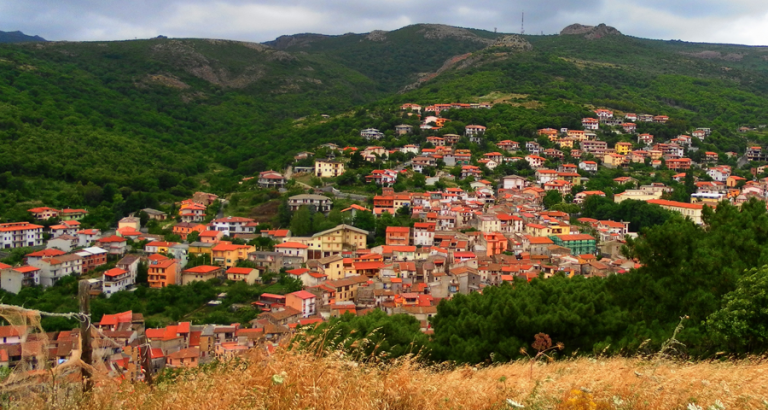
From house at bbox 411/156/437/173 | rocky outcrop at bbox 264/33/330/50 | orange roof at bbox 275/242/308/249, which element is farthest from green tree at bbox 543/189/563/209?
rocky outcrop at bbox 264/33/330/50

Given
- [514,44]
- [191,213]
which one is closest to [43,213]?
[191,213]

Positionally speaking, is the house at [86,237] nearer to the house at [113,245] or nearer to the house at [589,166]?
the house at [113,245]

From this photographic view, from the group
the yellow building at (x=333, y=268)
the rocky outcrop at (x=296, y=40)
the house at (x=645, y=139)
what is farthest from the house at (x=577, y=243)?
the rocky outcrop at (x=296, y=40)

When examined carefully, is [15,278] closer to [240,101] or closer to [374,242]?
[374,242]

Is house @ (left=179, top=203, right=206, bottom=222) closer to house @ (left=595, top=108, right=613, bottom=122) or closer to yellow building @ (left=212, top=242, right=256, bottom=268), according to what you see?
yellow building @ (left=212, top=242, right=256, bottom=268)

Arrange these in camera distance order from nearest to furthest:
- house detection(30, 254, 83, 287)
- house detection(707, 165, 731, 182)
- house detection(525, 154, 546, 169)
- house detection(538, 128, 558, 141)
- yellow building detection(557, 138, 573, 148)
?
house detection(30, 254, 83, 287) < house detection(707, 165, 731, 182) < house detection(525, 154, 546, 169) < yellow building detection(557, 138, 573, 148) < house detection(538, 128, 558, 141)
